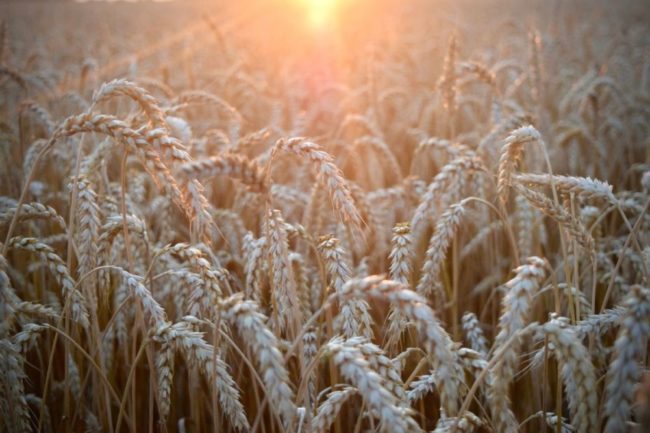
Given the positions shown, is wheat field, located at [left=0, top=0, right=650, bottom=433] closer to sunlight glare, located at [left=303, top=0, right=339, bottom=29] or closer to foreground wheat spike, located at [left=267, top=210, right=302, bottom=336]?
foreground wheat spike, located at [left=267, top=210, right=302, bottom=336]

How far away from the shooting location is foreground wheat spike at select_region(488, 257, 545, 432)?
1367mm

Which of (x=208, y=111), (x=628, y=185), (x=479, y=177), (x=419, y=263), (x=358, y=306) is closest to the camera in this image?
(x=358, y=306)

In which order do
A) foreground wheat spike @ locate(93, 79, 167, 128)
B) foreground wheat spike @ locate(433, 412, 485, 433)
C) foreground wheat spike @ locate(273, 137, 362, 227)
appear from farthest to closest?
1. foreground wheat spike @ locate(93, 79, 167, 128)
2. foreground wheat spike @ locate(273, 137, 362, 227)
3. foreground wheat spike @ locate(433, 412, 485, 433)

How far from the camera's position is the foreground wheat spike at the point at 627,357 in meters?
1.19

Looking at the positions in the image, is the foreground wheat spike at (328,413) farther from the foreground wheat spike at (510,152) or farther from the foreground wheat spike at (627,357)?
the foreground wheat spike at (510,152)

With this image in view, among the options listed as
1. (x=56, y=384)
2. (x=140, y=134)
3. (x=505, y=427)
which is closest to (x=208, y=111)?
(x=56, y=384)

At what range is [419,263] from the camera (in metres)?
3.47

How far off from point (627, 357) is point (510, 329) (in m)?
0.30

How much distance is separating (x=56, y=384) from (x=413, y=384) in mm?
1769

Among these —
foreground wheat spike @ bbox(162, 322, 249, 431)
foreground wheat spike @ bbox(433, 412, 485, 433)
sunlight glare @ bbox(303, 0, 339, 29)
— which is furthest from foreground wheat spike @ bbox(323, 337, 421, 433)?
sunlight glare @ bbox(303, 0, 339, 29)

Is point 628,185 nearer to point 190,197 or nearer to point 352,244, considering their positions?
point 352,244

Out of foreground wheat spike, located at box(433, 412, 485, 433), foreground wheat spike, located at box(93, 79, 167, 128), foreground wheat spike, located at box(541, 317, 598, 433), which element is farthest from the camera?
foreground wheat spike, located at box(93, 79, 167, 128)

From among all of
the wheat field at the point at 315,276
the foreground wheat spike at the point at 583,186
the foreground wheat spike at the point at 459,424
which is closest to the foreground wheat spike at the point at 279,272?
the wheat field at the point at 315,276

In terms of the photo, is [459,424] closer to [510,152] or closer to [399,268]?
[399,268]
